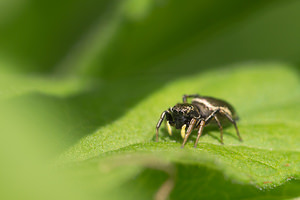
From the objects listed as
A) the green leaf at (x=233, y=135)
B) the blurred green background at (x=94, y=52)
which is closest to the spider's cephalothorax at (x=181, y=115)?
the green leaf at (x=233, y=135)

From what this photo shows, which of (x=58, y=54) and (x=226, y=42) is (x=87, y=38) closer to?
(x=58, y=54)

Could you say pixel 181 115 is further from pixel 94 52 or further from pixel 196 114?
pixel 94 52

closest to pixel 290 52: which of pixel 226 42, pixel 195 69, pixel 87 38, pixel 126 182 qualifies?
pixel 226 42

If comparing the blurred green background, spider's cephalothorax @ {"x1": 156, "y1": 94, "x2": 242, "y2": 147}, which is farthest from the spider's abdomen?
the blurred green background

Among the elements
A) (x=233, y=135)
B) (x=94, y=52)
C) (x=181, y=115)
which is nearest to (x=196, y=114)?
(x=181, y=115)

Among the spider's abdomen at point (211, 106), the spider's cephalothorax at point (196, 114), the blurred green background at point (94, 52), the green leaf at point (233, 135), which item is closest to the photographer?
the green leaf at point (233, 135)

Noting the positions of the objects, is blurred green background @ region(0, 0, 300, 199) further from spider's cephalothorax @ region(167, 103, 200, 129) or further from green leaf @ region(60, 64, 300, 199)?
spider's cephalothorax @ region(167, 103, 200, 129)

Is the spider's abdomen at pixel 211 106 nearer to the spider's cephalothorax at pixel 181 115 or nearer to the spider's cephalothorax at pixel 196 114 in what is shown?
the spider's cephalothorax at pixel 196 114
